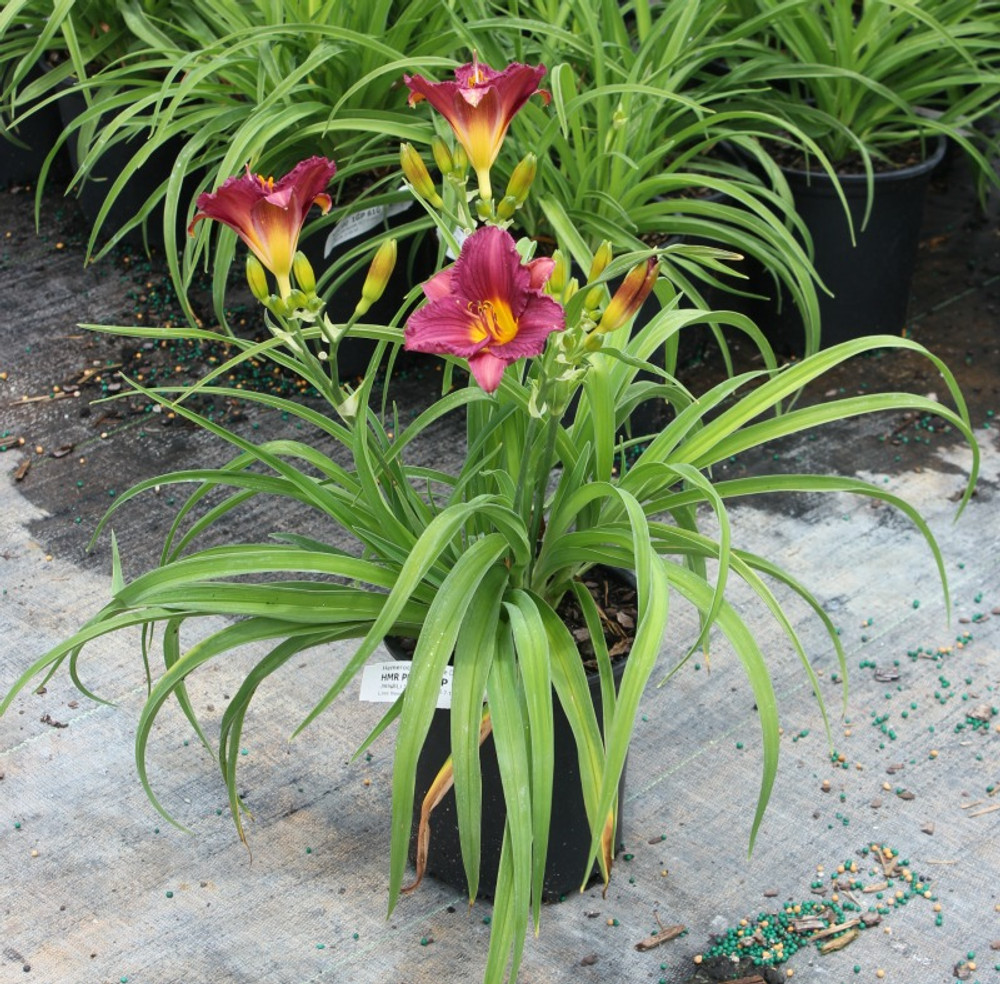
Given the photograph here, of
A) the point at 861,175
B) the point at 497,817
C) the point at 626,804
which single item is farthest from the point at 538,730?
the point at 861,175

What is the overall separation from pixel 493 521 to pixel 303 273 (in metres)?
0.36

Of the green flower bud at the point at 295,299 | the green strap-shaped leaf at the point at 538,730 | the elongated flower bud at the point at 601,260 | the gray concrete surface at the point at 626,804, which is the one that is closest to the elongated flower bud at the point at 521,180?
the elongated flower bud at the point at 601,260

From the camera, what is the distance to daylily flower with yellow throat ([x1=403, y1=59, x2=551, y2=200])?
1.33 m

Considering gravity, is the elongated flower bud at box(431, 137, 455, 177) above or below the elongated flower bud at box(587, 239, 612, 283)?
above

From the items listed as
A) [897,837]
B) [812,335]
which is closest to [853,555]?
[812,335]

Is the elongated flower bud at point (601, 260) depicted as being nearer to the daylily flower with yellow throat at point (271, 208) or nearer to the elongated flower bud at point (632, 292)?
the elongated flower bud at point (632, 292)

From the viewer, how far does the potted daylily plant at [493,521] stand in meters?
1.27

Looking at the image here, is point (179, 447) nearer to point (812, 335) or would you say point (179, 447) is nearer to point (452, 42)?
point (452, 42)

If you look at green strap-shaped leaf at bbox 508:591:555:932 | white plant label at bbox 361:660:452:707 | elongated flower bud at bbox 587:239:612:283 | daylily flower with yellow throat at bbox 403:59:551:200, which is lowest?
white plant label at bbox 361:660:452:707

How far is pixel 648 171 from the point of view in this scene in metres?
2.54

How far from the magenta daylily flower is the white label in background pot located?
3.65 ft

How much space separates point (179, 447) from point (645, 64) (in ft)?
3.64

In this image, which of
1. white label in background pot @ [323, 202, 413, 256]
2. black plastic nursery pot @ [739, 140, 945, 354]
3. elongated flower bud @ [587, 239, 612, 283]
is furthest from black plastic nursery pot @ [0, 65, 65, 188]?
elongated flower bud @ [587, 239, 612, 283]

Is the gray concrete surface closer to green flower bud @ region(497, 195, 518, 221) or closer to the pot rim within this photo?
the pot rim
